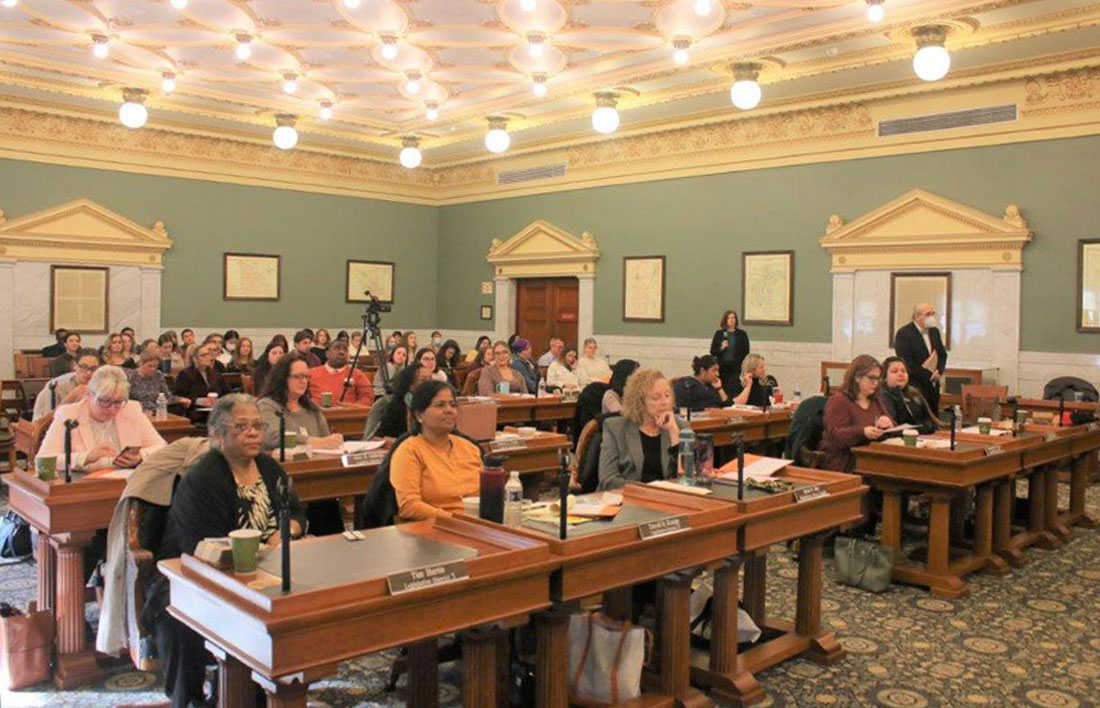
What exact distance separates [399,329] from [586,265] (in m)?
3.84

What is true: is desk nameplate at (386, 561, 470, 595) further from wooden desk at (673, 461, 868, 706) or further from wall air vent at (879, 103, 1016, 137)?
wall air vent at (879, 103, 1016, 137)

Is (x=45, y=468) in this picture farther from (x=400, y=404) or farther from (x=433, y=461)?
(x=400, y=404)

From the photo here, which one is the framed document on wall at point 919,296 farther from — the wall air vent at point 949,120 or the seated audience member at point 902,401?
the seated audience member at point 902,401

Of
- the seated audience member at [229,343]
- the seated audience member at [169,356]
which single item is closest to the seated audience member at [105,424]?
the seated audience member at [169,356]

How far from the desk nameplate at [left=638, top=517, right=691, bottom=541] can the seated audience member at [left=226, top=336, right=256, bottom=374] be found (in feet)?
28.9

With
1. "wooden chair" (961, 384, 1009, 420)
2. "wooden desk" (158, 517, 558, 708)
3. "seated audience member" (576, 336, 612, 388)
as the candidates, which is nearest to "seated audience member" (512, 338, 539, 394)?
Answer: "seated audience member" (576, 336, 612, 388)

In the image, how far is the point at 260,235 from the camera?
14609mm

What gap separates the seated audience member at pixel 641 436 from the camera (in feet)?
15.1

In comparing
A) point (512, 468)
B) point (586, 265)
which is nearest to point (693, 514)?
point (512, 468)

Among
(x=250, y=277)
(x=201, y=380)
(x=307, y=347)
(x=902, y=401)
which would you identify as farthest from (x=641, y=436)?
(x=250, y=277)

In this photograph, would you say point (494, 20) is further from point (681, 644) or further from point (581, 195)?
point (681, 644)

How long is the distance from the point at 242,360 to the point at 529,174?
5.46 metres

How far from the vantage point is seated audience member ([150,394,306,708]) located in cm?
338

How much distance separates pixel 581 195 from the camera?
14266mm
